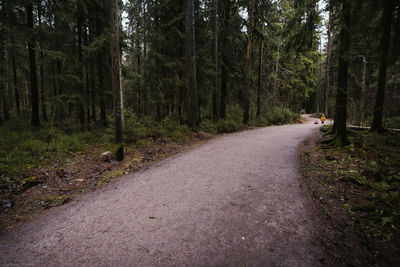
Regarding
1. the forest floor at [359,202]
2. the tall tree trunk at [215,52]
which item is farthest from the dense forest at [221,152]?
the tall tree trunk at [215,52]

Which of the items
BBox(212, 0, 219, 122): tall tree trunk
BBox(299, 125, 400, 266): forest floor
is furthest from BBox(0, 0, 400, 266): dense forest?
A: BBox(212, 0, 219, 122): tall tree trunk

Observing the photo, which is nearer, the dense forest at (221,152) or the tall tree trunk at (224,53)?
the dense forest at (221,152)

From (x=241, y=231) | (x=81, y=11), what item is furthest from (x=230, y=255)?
(x=81, y=11)

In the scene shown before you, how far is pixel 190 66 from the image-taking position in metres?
10.9

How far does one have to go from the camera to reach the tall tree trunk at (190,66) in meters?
10.5

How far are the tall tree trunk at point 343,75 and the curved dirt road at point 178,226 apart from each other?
5192 millimetres

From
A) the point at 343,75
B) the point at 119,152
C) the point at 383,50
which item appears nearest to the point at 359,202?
the point at 343,75

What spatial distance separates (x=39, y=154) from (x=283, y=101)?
29.2 meters

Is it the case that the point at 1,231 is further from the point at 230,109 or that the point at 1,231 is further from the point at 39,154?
the point at 230,109

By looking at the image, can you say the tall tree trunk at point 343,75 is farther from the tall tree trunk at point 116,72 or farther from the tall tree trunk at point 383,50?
the tall tree trunk at point 116,72

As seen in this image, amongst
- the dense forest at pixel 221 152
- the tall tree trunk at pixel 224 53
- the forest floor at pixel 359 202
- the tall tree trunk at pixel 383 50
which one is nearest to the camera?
the forest floor at pixel 359 202

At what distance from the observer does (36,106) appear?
12.8m

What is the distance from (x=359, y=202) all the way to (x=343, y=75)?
672 centimetres

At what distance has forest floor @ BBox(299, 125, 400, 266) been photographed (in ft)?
7.80
